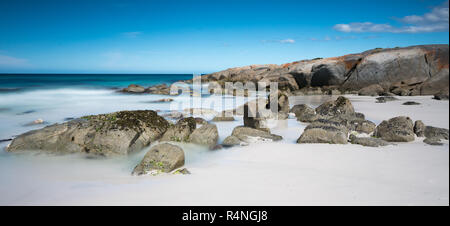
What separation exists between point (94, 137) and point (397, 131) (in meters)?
6.66

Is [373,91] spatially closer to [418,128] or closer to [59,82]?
[418,128]

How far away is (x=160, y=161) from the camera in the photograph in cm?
482

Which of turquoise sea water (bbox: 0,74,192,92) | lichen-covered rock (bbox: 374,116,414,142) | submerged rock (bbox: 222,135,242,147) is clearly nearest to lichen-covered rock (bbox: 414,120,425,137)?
lichen-covered rock (bbox: 374,116,414,142)

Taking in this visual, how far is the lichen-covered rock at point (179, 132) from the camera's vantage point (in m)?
6.97

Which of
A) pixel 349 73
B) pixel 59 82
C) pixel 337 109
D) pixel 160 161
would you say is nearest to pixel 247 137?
pixel 160 161

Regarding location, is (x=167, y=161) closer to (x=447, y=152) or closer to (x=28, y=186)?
(x=28, y=186)

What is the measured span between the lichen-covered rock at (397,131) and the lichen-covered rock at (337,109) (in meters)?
2.84

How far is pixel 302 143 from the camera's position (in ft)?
20.8

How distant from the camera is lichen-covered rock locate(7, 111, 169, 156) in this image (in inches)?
241

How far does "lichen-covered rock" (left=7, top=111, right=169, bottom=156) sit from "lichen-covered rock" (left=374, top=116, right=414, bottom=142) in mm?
5444

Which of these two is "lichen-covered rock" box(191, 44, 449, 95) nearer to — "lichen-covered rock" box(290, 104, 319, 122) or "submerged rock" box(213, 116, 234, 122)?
"lichen-covered rock" box(290, 104, 319, 122)

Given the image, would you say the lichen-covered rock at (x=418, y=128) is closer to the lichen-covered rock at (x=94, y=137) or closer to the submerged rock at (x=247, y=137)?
the submerged rock at (x=247, y=137)

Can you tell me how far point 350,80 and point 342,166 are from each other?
17.8 m
